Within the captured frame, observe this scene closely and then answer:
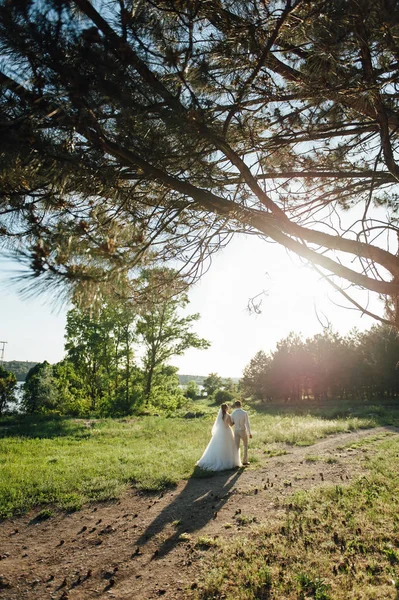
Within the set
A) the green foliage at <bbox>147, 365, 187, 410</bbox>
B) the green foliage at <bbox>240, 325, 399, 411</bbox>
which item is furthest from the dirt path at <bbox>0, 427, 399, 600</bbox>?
the green foliage at <bbox>240, 325, 399, 411</bbox>

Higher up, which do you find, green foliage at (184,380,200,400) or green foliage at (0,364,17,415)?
green foliage at (0,364,17,415)

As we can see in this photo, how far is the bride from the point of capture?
8.38 meters

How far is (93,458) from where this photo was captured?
8953 mm

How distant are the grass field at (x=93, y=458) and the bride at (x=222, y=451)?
1.41 feet

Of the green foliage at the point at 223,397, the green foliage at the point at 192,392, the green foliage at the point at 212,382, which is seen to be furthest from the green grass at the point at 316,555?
the green foliage at the point at 212,382

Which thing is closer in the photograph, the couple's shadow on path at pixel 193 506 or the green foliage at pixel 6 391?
the couple's shadow on path at pixel 193 506

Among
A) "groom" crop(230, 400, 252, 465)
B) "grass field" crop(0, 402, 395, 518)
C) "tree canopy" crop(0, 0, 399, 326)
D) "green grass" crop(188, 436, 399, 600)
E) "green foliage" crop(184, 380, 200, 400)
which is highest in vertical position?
"tree canopy" crop(0, 0, 399, 326)

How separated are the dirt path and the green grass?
314 mm

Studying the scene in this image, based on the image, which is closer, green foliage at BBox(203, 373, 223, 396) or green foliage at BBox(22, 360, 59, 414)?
green foliage at BBox(22, 360, 59, 414)

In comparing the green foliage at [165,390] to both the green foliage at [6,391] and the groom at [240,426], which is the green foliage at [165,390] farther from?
the groom at [240,426]

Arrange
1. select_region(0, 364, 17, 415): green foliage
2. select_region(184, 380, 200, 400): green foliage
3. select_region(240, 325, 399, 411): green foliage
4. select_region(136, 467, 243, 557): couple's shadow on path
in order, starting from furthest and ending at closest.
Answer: select_region(184, 380, 200, 400): green foliage → select_region(240, 325, 399, 411): green foliage → select_region(0, 364, 17, 415): green foliage → select_region(136, 467, 243, 557): couple's shadow on path

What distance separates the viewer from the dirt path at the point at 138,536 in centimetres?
350

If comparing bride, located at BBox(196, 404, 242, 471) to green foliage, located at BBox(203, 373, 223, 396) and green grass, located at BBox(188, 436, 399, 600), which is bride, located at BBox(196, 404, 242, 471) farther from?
green foliage, located at BBox(203, 373, 223, 396)

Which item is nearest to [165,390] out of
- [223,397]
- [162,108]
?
[223,397]
